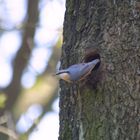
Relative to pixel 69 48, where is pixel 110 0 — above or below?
above

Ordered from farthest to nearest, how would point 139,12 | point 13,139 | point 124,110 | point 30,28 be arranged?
1. point 30,28
2. point 13,139
3. point 139,12
4. point 124,110

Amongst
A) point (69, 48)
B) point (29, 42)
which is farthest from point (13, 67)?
point (69, 48)

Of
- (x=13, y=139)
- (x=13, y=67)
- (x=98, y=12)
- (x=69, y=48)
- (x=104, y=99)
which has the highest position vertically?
(x=98, y=12)

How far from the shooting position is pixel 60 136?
190 cm

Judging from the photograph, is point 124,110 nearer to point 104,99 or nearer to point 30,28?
point 104,99

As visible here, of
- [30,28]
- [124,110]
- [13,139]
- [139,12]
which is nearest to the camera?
[124,110]

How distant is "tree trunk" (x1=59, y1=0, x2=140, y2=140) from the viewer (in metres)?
1.75

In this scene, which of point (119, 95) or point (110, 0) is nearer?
point (119, 95)

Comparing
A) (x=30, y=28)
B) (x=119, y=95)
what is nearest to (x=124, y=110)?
(x=119, y=95)

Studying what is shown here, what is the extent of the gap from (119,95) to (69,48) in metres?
0.30

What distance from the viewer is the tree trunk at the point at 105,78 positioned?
5.73 ft

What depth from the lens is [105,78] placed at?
70.9 inches

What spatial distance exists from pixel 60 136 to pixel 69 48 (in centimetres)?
32

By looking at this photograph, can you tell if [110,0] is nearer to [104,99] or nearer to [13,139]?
[104,99]
